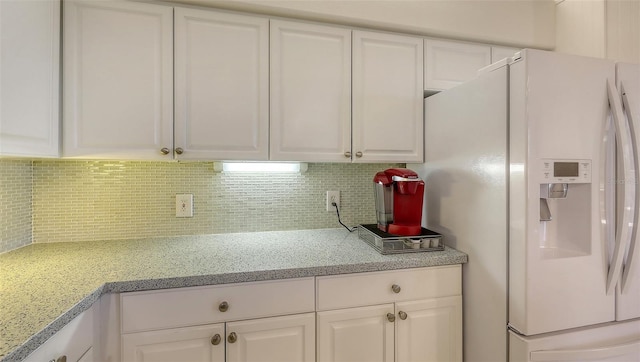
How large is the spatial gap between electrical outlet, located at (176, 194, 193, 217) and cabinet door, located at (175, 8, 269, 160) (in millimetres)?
368

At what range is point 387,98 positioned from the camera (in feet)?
5.23

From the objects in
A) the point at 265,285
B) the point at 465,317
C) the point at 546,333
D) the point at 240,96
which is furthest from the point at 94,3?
the point at 546,333

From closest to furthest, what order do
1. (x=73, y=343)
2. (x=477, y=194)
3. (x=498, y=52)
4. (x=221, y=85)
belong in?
(x=73, y=343) < (x=477, y=194) < (x=221, y=85) < (x=498, y=52)

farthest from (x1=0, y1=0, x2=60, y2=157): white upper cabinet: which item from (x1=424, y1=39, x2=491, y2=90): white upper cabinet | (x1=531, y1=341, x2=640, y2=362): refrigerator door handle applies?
(x1=531, y1=341, x2=640, y2=362): refrigerator door handle

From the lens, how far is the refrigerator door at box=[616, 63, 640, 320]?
1130 mm

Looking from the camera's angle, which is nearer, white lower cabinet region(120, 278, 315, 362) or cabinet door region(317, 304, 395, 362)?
white lower cabinet region(120, 278, 315, 362)

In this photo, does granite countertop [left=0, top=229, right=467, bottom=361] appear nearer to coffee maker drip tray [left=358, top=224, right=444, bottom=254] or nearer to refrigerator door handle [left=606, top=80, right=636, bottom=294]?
coffee maker drip tray [left=358, top=224, right=444, bottom=254]

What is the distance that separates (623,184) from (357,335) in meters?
1.20

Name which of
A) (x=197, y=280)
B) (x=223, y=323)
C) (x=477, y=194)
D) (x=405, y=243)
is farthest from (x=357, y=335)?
(x=477, y=194)

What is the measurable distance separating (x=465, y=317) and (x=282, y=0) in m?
1.73

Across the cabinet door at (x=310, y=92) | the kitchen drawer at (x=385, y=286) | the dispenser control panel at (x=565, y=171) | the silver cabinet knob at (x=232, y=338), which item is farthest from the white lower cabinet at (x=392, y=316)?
the cabinet door at (x=310, y=92)

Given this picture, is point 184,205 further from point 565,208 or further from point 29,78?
point 565,208

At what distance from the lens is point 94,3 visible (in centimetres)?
128

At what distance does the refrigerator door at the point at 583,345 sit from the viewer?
1.08 meters
